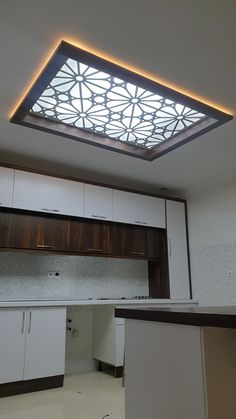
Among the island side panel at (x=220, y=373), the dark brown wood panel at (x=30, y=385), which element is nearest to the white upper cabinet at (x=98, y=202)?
the dark brown wood panel at (x=30, y=385)

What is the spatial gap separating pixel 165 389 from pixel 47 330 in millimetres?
2289

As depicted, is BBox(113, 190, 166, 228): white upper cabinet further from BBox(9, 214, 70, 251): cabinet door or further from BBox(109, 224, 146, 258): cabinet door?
BBox(9, 214, 70, 251): cabinet door

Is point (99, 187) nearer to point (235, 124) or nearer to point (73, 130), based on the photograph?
point (73, 130)

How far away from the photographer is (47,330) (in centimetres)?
312

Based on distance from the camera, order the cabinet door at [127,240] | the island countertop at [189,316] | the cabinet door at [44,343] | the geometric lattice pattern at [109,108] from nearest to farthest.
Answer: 1. the island countertop at [189,316]
2. the geometric lattice pattern at [109,108]
3. the cabinet door at [44,343]
4. the cabinet door at [127,240]

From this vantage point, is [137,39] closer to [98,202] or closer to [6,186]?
[6,186]

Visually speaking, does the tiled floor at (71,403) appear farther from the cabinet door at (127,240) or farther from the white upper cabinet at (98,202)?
the white upper cabinet at (98,202)

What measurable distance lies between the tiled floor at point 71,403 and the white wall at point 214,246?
1.78m

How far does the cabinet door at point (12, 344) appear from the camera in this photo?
2.83 metres

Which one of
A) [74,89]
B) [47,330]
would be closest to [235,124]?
[74,89]

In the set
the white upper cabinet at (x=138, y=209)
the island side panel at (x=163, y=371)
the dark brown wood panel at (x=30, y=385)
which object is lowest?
the dark brown wood panel at (x=30, y=385)

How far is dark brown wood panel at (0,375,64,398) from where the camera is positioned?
9.25 feet

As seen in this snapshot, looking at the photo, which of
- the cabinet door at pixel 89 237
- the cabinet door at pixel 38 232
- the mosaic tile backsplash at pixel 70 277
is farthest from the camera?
the cabinet door at pixel 89 237

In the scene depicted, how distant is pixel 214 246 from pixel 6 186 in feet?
9.37
